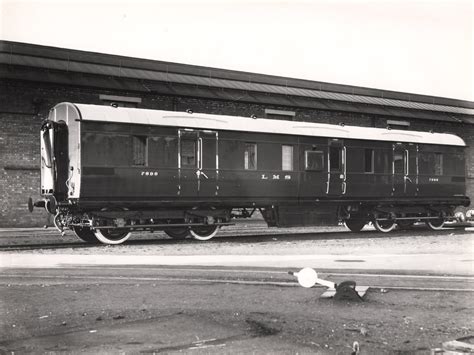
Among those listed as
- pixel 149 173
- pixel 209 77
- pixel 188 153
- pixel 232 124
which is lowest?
pixel 149 173

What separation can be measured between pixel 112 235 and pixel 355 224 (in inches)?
315

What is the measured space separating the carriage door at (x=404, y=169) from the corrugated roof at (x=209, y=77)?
8.83m

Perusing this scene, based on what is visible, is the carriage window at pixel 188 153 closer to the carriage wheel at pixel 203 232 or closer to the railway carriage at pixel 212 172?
the railway carriage at pixel 212 172

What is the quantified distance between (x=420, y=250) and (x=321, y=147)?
4676mm

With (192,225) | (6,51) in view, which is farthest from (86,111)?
(6,51)

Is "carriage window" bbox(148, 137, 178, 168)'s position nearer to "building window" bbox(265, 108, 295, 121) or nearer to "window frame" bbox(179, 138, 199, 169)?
"window frame" bbox(179, 138, 199, 169)

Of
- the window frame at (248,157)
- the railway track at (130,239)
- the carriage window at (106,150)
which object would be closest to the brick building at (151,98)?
the railway track at (130,239)

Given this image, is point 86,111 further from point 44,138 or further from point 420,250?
point 420,250

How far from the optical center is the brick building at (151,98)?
→ 18.3m

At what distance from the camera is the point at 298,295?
6.57 m

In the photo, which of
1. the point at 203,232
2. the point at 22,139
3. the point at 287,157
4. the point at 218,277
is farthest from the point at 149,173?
the point at 22,139

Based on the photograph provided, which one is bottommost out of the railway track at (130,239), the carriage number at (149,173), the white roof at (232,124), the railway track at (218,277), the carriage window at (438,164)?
the railway track at (130,239)

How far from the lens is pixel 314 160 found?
49.8 ft

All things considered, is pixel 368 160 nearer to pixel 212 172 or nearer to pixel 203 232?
pixel 212 172
